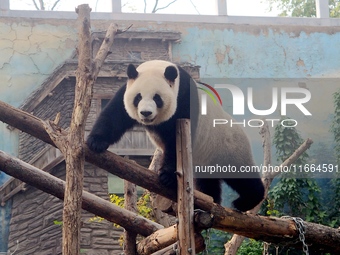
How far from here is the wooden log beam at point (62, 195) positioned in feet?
13.0

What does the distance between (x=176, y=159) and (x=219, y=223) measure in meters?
0.48

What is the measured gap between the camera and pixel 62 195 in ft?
13.6

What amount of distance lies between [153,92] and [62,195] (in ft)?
2.93

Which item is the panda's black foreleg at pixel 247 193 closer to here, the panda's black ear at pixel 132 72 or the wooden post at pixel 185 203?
the wooden post at pixel 185 203

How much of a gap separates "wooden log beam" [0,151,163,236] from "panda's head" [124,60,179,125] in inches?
26.2

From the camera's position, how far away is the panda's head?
4074 mm

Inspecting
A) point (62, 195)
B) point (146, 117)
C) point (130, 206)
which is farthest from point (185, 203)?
point (130, 206)

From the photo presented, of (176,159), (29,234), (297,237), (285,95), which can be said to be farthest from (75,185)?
(285,95)

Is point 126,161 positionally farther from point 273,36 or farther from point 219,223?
point 273,36

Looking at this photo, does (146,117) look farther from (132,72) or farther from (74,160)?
(74,160)

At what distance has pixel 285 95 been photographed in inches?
402

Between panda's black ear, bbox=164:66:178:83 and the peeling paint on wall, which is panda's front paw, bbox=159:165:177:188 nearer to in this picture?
panda's black ear, bbox=164:66:178:83

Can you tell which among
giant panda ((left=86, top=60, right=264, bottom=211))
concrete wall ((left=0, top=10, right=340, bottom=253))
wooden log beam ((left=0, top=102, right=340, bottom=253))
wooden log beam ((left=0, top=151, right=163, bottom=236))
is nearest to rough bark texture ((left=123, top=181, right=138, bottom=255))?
wooden log beam ((left=0, top=151, right=163, bottom=236))

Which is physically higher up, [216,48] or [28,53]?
[216,48]
